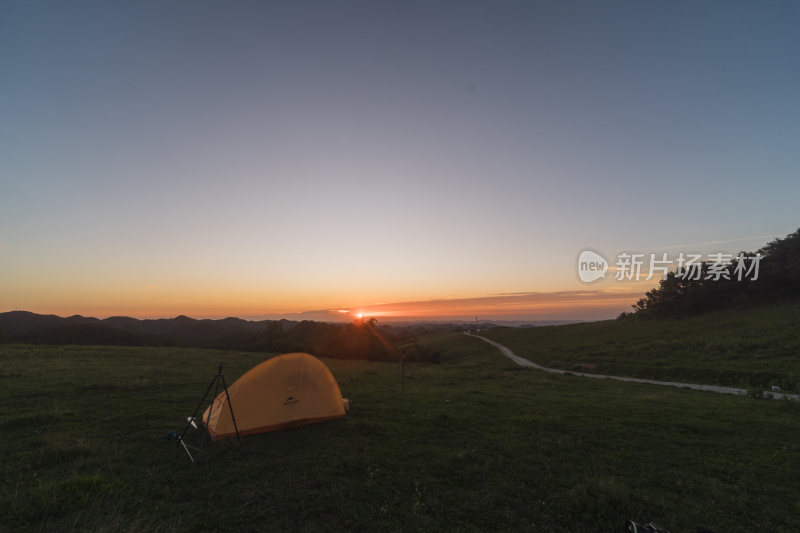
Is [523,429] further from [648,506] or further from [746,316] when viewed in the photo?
[746,316]

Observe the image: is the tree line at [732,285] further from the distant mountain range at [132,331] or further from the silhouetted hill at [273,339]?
the distant mountain range at [132,331]

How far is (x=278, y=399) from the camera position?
13461mm

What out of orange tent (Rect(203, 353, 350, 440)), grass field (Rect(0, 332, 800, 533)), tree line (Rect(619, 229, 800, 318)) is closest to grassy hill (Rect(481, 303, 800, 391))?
tree line (Rect(619, 229, 800, 318))

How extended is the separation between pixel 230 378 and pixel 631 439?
2474cm

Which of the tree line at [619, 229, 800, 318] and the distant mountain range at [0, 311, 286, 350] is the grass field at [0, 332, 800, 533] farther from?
the tree line at [619, 229, 800, 318]

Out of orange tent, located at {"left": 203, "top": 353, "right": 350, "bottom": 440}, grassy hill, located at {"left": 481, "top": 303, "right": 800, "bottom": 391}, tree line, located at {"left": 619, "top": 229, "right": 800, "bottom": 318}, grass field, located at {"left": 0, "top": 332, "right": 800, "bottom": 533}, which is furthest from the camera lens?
tree line, located at {"left": 619, "top": 229, "right": 800, "bottom": 318}

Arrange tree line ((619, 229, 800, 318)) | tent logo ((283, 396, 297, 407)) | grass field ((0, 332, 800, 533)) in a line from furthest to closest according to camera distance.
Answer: tree line ((619, 229, 800, 318)), tent logo ((283, 396, 297, 407)), grass field ((0, 332, 800, 533))

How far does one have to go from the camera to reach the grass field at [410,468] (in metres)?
7.71

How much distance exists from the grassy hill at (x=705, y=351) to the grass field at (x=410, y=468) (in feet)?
41.2

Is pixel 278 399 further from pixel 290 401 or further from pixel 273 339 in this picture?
pixel 273 339

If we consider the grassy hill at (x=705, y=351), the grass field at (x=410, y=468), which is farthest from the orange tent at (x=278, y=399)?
the grassy hill at (x=705, y=351)

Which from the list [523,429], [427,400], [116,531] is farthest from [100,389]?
[523,429]

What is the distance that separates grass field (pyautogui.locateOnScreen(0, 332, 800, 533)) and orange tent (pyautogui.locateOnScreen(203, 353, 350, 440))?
0.54 m

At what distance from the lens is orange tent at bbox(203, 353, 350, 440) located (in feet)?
41.5
